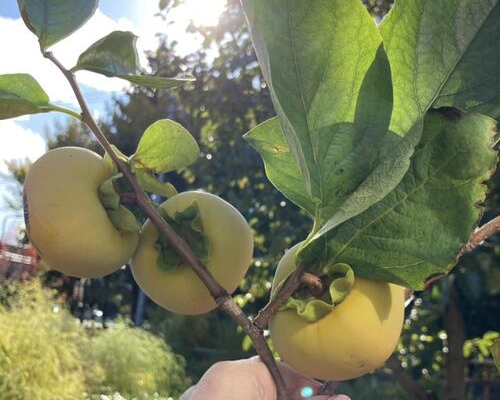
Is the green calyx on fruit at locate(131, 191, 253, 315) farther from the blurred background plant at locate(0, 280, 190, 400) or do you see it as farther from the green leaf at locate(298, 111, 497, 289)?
the blurred background plant at locate(0, 280, 190, 400)

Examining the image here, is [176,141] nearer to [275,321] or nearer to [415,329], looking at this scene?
[275,321]

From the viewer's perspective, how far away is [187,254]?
0.45 metres

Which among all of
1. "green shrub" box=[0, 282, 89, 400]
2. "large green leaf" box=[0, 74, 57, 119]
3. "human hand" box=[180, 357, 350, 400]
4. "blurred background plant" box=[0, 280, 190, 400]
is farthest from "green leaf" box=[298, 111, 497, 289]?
"green shrub" box=[0, 282, 89, 400]

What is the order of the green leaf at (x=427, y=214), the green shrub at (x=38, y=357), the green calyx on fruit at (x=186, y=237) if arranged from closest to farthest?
the green leaf at (x=427, y=214), the green calyx on fruit at (x=186, y=237), the green shrub at (x=38, y=357)

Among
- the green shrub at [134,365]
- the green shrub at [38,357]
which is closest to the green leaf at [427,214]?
the green shrub at [38,357]

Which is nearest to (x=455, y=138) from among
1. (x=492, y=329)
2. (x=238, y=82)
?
(x=238, y=82)

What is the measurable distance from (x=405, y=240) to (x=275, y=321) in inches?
4.3

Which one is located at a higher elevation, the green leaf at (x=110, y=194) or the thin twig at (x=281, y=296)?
the green leaf at (x=110, y=194)

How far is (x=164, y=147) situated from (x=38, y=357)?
3.57 meters

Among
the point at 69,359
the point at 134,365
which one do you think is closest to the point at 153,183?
the point at 69,359

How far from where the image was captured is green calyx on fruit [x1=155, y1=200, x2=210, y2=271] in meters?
0.47

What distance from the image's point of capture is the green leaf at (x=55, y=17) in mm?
470

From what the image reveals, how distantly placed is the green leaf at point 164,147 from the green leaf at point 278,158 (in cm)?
6

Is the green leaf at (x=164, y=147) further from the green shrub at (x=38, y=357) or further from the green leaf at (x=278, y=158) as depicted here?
the green shrub at (x=38, y=357)
